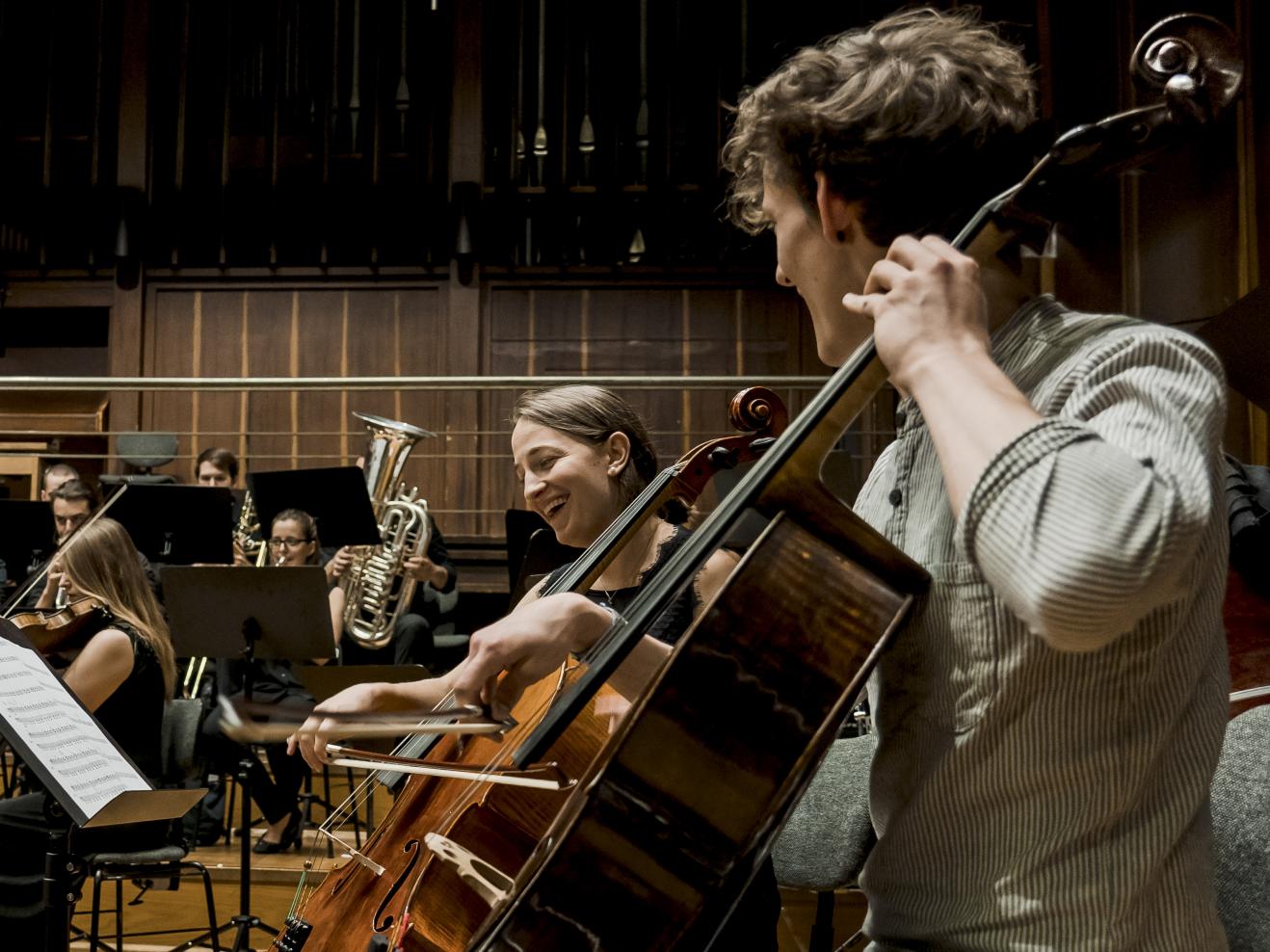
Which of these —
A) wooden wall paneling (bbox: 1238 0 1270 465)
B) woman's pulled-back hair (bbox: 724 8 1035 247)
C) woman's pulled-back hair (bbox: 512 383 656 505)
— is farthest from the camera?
wooden wall paneling (bbox: 1238 0 1270 465)

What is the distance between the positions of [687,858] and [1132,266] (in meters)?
4.17

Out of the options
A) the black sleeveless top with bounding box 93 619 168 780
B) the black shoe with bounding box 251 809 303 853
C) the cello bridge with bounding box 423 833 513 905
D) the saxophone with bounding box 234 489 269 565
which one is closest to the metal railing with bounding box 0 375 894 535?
the saxophone with bounding box 234 489 269 565

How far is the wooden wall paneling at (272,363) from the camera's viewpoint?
7.95 metres

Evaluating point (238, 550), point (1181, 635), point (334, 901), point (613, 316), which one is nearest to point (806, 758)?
point (1181, 635)

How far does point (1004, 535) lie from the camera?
32.2 inches

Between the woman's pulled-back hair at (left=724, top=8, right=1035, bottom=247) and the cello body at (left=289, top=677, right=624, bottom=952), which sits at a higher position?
the woman's pulled-back hair at (left=724, top=8, right=1035, bottom=247)

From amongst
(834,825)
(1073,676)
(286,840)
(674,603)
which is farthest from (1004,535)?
(286,840)

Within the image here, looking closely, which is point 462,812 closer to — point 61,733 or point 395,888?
point 395,888

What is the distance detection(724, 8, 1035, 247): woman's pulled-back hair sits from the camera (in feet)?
3.47

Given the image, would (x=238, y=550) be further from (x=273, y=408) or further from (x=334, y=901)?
(x=334, y=901)

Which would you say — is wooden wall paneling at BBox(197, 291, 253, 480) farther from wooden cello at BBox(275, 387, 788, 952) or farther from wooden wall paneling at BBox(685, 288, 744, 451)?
wooden cello at BBox(275, 387, 788, 952)

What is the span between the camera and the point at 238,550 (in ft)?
20.3

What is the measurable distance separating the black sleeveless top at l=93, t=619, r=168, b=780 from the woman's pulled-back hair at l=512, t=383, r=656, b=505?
2144mm

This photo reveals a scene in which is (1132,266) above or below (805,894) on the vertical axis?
above
